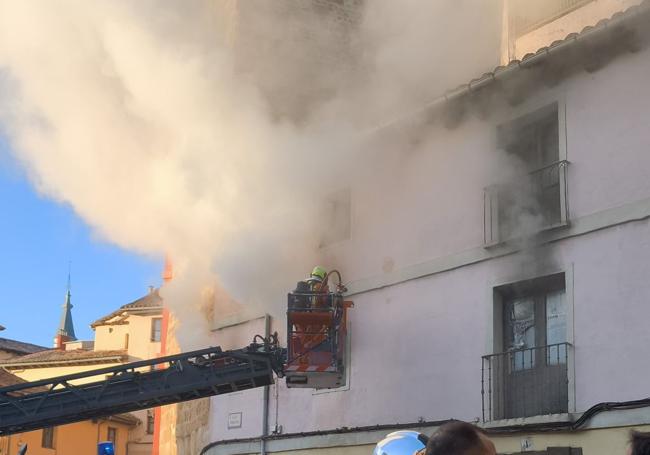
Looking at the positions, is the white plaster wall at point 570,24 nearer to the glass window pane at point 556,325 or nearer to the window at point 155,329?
the glass window pane at point 556,325

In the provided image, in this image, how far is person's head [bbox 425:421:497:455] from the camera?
2.41 metres

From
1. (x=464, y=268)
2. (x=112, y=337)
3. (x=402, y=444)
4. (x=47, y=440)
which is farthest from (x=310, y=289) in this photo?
(x=112, y=337)

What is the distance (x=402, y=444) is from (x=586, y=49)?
7492mm

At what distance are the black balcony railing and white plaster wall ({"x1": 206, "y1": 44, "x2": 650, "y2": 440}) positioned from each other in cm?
18

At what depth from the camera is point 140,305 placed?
45844 millimetres

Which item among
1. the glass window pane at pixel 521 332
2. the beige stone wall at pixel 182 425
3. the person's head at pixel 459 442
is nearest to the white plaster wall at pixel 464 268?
the glass window pane at pixel 521 332

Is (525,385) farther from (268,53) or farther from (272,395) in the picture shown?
(268,53)

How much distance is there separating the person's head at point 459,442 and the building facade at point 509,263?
6.31 metres

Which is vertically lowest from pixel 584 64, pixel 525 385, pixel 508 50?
pixel 525 385

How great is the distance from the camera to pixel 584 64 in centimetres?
979

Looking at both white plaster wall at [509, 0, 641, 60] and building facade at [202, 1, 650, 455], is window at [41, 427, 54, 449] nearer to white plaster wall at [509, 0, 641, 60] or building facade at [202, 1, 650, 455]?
building facade at [202, 1, 650, 455]

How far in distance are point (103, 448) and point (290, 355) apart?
3582mm

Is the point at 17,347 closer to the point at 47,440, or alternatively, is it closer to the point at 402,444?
the point at 47,440

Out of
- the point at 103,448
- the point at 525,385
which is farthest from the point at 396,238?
the point at 103,448
